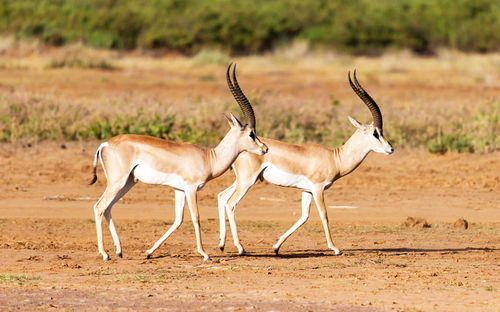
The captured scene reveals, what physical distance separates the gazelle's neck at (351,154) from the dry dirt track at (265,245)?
1.03 m

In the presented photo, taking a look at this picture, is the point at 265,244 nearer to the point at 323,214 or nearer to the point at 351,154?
the point at 323,214

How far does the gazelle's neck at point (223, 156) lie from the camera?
11.1 meters

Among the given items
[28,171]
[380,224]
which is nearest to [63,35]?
[28,171]

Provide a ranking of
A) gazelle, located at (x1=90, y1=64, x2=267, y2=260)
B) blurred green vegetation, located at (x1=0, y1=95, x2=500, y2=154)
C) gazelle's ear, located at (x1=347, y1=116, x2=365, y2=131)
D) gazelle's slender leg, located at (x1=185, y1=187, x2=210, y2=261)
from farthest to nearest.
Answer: blurred green vegetation, located at (x1=0, y1=95, x2=500, y2=154)
gazelle's ear, located at (x1=347, y1=116, x2=365, y2=131)
gazelle's slender leg, located at (x1=185, y1=187, x2=210, y2=261)
gazelle, located at (x1=90, y1=64, x2=267, y2=260)

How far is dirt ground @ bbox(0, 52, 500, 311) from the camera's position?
8727mm

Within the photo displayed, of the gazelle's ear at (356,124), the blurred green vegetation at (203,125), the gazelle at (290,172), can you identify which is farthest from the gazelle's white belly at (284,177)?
the blurred green vegetation at (203,125)

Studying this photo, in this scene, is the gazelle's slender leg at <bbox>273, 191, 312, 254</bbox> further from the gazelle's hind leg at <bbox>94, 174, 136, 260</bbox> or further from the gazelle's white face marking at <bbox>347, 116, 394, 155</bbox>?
the gazelle's hind leg at <bbox>94, 174, 136, 260</bbox>

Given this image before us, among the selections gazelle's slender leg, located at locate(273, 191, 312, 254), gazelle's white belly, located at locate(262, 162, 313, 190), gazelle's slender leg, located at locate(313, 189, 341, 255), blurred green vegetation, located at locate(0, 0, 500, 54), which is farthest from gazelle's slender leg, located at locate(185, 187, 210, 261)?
blurred green vegetation, located at locate(0, 0, 500, 54)

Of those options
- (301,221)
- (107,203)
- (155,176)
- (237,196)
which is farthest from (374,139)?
(107,203)

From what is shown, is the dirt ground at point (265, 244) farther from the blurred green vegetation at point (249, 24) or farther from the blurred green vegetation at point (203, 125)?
the blurred green vegetation at point (249, 24)

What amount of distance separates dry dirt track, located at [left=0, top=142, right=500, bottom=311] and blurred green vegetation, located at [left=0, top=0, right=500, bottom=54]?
25.0 m

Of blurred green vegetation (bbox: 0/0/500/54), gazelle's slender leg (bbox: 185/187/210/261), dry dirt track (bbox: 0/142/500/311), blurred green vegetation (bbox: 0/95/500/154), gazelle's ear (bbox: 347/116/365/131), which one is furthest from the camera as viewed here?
blurred green vegetation (bbox: 0/0/500/54)

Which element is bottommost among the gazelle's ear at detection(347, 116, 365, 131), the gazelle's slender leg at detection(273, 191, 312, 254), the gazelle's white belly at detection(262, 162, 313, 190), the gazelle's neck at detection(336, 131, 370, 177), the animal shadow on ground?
the animal shadow on ground

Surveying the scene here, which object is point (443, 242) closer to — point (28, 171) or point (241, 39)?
point (28, 171)
